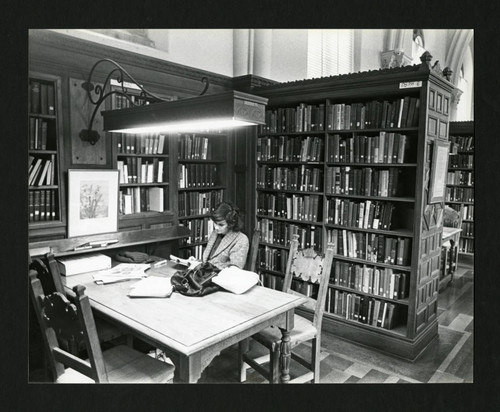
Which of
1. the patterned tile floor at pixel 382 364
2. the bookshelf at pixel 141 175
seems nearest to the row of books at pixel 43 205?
the bookshelf at pixel 141 175

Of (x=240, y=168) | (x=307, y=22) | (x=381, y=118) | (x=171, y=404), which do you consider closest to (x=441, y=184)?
(x=381, y=118)

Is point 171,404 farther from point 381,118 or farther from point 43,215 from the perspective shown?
point 381,118

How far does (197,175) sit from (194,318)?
8.00ft

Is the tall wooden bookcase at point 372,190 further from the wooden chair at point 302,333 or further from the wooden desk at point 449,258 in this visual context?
the wooden desk at point 449,258

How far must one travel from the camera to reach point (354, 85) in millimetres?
3760

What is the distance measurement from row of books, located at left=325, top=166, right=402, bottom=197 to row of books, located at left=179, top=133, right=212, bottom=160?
136cm

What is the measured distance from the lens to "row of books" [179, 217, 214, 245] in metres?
4.40

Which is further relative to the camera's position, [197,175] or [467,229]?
[467,229]

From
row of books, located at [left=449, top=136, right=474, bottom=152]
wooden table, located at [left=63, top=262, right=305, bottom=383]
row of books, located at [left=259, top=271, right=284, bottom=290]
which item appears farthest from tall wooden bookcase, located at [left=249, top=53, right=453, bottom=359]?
row of books, located at [left=449, top=136, right=474, bottom=152]

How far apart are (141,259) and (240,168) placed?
176 cm

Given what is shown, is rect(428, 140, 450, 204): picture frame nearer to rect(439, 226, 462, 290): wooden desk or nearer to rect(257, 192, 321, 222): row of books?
rect(257, 192, 321, 222): row of books

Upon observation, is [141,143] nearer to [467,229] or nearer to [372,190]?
[372,190]

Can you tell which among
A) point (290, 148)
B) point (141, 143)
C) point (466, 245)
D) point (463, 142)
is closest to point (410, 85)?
point (290, 148)

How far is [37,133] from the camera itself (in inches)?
121
